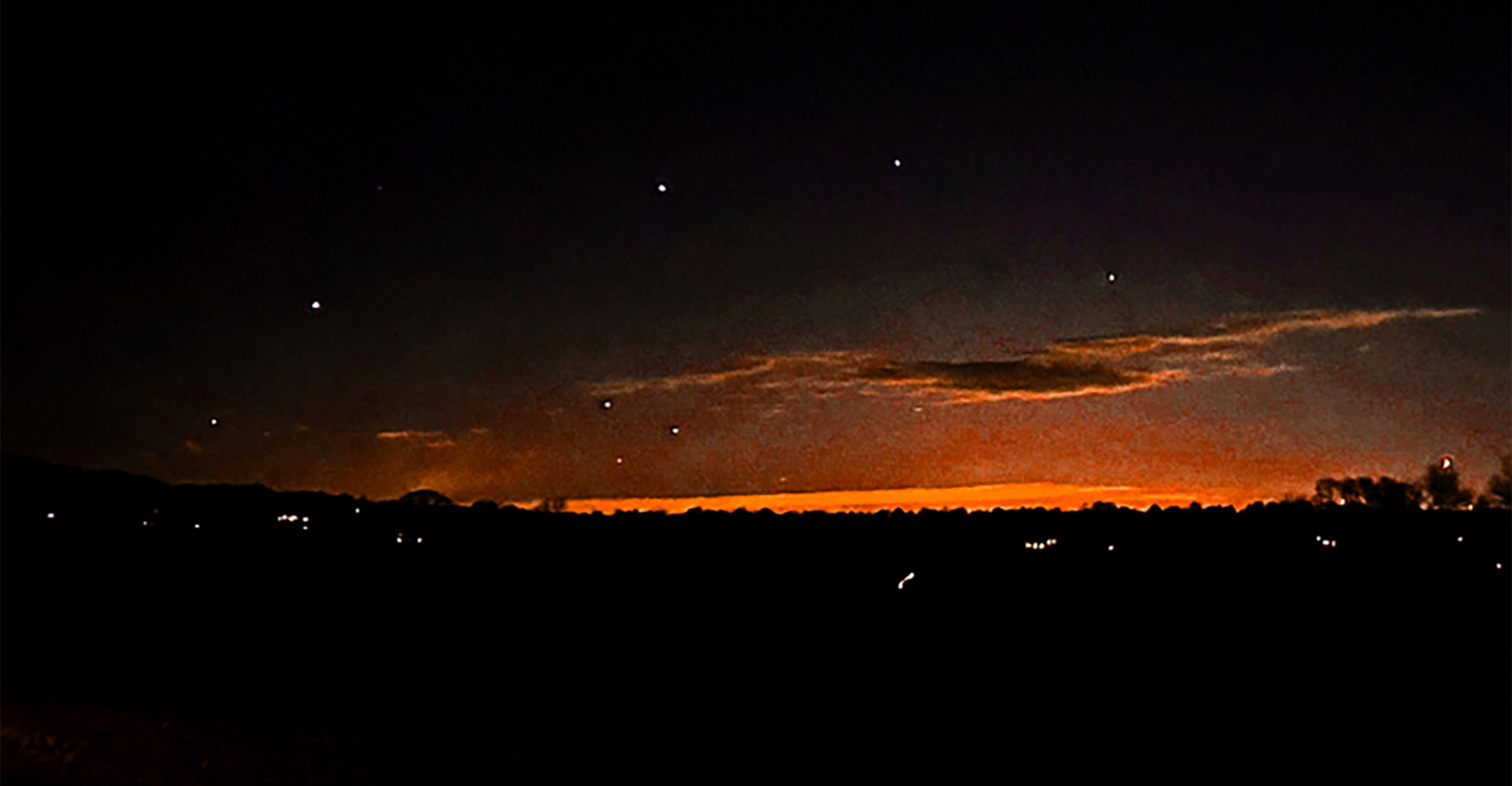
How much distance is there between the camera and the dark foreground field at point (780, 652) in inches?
268

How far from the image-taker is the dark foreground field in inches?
268

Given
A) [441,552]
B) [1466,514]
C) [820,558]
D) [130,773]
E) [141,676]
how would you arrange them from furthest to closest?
[441,552]
[820,558]
[1466,514]
[141,676]
[130,773]

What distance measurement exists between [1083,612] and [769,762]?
16.8 feet

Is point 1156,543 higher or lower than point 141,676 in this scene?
higher

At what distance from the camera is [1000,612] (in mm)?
11117

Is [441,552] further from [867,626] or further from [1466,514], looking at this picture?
[1466,514]

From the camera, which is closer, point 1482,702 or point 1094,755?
point 1094,755

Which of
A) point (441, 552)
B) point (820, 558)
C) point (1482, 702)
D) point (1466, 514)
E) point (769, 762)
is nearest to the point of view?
point (769, 762)

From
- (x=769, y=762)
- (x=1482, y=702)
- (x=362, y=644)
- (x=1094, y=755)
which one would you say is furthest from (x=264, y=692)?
→ (x=1482, y=702)

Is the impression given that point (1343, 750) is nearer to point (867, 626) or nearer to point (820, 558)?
point (867, 626)

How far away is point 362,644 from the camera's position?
1119 centimetres

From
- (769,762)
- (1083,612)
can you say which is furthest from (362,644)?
(1083,612)

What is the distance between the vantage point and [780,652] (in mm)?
10172

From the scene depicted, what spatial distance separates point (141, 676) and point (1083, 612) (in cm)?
800
